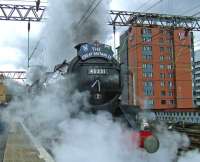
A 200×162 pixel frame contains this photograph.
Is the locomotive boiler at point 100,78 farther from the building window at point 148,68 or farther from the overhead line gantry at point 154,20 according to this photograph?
the building window at point 148,68

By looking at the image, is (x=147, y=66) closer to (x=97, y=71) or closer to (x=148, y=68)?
(x=148, y=68)

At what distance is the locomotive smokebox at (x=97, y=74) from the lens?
9.34 metres

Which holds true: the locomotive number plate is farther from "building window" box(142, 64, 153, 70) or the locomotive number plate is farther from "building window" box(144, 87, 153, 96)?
"building window" box(142, 64, 153, 70)

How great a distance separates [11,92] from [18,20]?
4.13 meters

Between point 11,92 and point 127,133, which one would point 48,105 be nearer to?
point 127,133

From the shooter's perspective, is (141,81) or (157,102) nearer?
(141,81)

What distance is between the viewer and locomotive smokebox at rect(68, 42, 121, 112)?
9336 mm

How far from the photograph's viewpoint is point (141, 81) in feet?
148

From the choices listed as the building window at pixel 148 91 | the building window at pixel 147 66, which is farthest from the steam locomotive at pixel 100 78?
the building window at pixel 147 66

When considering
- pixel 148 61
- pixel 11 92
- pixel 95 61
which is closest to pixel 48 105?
pixel 95 61

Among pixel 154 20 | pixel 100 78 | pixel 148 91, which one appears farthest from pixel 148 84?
pixel 100 78

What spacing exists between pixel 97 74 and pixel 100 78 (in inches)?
4.8

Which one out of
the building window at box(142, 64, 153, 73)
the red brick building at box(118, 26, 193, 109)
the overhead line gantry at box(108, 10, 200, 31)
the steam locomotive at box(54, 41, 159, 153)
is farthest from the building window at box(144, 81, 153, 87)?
the steam locomotive at box(54, 41, 159, 153)

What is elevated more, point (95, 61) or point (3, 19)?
point (3, 19)
